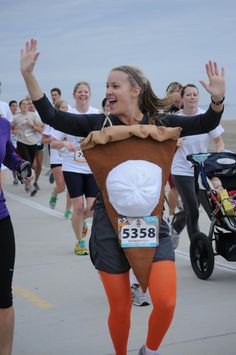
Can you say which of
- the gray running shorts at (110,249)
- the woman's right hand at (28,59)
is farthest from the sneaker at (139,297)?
the woman's right hand at (28,59)

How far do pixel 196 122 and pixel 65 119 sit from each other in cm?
73

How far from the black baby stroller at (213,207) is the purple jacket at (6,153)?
250 cm

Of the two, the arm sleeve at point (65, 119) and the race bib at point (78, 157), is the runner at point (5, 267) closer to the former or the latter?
the arm sleeve at point (65, 119)

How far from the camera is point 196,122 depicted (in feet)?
13.6

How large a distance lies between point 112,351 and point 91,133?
1508mm

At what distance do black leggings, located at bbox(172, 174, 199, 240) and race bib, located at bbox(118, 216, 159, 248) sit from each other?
10.8 ft

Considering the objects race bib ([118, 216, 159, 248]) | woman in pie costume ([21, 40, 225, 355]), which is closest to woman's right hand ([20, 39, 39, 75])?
woman in pie costume ([21, 40, 225, 355])

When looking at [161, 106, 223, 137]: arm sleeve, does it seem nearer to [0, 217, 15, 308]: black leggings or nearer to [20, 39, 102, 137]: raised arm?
[20, 39, 102, 137]: raised arm

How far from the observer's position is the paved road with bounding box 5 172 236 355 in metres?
4.78

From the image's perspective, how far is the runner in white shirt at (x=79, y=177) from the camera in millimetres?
7617

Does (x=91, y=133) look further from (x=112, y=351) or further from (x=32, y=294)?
(x=32, y=294)

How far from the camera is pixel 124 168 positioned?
3.90m

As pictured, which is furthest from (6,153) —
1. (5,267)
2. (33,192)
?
(33,192)

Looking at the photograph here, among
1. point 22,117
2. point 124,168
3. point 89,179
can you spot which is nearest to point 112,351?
point 124,168
